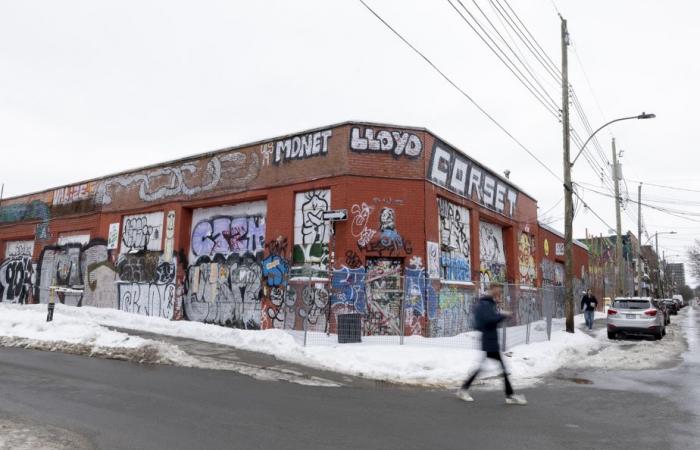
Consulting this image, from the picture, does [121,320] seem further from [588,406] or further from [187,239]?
[588,406]

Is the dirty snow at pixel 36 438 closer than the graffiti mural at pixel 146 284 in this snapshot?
Yes

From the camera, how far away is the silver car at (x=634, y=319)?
17219mm

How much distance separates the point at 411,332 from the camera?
14227 millimetres

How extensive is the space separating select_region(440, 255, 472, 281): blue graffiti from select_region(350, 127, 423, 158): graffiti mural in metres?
3.82

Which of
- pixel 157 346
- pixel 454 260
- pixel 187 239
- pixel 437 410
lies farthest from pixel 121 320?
pixel 437 410

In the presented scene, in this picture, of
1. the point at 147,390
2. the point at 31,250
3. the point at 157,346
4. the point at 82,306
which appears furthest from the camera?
the point at 31,250

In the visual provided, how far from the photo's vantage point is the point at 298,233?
15.8 m

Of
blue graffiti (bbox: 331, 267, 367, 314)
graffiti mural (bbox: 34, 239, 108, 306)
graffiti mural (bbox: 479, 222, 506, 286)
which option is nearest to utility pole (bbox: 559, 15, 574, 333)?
graffiti mural (bbox: 479, 222, 506, 286)

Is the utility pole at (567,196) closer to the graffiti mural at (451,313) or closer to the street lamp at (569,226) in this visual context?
the street lamp at (569,226)

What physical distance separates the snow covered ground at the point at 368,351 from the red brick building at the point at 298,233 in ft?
5.47

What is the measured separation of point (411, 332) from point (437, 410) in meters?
7.47

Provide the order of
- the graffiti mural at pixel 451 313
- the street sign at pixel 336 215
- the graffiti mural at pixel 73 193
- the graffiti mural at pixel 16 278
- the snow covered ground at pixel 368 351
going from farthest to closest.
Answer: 1. the graffiti mural at pixel 16 278
2. the graffiti mural at pixel 73 193
3. the graffiti mural at pixel 451 313
4. the street sign at pixel 336 215
5. the snow covered ground at pixel 368 351

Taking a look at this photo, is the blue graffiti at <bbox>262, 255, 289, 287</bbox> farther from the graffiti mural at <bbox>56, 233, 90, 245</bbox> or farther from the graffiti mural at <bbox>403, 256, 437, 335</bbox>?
the graffiti mural at <bbox>56, 233, 90, 245</bbox>

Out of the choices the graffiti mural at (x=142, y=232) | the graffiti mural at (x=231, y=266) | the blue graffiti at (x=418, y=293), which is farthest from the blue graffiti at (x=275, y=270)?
the graffiti mural at (x=142, y=232)
